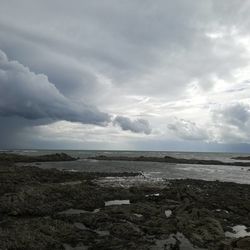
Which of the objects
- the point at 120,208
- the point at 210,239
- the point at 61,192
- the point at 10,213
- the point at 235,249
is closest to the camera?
the point at 235,249

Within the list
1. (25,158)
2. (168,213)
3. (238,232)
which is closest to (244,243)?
(238,232)

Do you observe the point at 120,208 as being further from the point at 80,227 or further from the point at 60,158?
the point at 60,158

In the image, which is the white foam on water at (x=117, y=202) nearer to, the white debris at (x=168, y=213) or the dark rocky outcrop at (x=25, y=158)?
the white debris at (x=168, y=213)

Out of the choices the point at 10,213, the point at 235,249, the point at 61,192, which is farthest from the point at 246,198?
the point at 10,213

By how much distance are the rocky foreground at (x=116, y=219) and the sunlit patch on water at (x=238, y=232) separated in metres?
0.12

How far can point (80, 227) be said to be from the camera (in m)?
19.6

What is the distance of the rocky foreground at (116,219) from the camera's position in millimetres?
16828

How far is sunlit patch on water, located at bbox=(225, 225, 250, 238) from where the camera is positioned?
63.9 feet

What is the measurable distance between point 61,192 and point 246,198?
16.6 metres

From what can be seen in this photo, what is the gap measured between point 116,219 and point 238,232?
281 inches

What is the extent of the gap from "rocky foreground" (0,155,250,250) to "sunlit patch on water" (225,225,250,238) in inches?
4.6

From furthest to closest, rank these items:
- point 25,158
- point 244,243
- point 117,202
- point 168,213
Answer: point 25,158 → point 117,202 → point 168,213 → point 244,243

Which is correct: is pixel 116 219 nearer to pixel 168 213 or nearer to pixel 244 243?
pixel 168 213

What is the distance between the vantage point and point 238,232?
2027 centimetres
